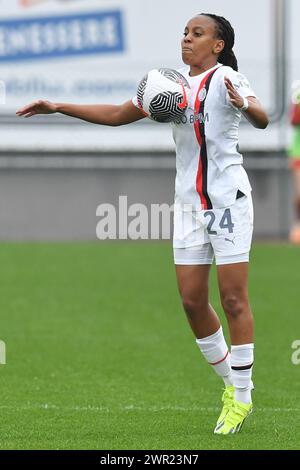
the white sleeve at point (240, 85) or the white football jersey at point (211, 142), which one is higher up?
the white sleeve at point (240, 85)

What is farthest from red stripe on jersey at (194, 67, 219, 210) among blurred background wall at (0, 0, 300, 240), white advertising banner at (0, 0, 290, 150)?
white advertising banner at (0, 0, 290, 150)

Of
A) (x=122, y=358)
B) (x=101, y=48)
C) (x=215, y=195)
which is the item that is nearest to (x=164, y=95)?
(x=215, y=195)

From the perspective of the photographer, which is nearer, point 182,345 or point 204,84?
point 204,84

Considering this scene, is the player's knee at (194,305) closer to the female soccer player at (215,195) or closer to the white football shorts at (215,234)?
the female soccer player at (215,195)

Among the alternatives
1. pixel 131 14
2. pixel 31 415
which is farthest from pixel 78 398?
pixel 131 14

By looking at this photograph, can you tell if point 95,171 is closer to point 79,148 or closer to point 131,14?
point 79,148

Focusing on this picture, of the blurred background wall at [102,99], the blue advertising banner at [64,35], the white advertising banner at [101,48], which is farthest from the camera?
the blue advertising banner at [64,35]

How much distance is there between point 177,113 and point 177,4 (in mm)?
14435

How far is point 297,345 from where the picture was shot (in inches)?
440

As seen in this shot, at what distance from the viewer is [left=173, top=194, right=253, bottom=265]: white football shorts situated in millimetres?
7477

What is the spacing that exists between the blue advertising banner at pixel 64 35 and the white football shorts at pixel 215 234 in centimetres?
1417

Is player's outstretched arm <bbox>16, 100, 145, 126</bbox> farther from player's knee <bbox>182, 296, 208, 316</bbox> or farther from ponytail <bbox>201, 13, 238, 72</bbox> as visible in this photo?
player's knee <bbox>182, 296, 208, 316</bbox>

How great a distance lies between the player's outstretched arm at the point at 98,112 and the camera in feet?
25.4

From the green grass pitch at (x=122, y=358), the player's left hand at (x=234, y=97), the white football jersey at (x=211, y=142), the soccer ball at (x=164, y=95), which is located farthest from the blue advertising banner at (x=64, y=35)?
the player's left hand at (x=234, y=97)
